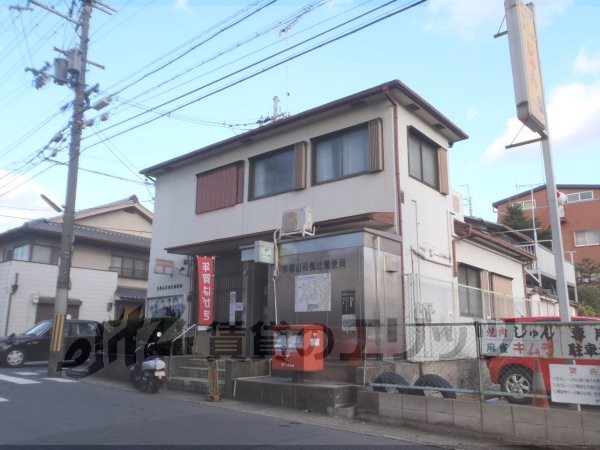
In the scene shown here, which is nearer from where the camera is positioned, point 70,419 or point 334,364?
point 70,419

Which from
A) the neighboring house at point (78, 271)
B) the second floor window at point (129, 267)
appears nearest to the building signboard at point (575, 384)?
the neighboring house at point (78, 271)

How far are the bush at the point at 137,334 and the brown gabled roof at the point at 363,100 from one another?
5.76 meters

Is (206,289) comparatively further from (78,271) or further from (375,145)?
(78,271)

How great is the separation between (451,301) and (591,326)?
22.4ft

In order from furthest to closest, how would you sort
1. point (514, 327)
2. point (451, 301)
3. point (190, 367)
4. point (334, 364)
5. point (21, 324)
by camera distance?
point (21, 324) → point (451, 301) → point (190, 367) → point (334, 364) → point (514, 327)

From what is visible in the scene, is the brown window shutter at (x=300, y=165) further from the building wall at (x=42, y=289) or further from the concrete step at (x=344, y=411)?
the building wall at (x=42, y=289)

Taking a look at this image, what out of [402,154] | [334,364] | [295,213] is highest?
[402,154]

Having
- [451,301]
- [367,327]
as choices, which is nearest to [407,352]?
[367,327]

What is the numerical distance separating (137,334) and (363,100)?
8412mm

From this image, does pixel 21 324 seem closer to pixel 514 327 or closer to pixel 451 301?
pixel 451 301

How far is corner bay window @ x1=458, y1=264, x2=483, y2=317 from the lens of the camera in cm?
1474

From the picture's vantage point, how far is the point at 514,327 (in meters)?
7.94

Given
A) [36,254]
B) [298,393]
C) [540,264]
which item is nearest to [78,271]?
[36,254]

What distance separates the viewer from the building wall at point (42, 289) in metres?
24.0
